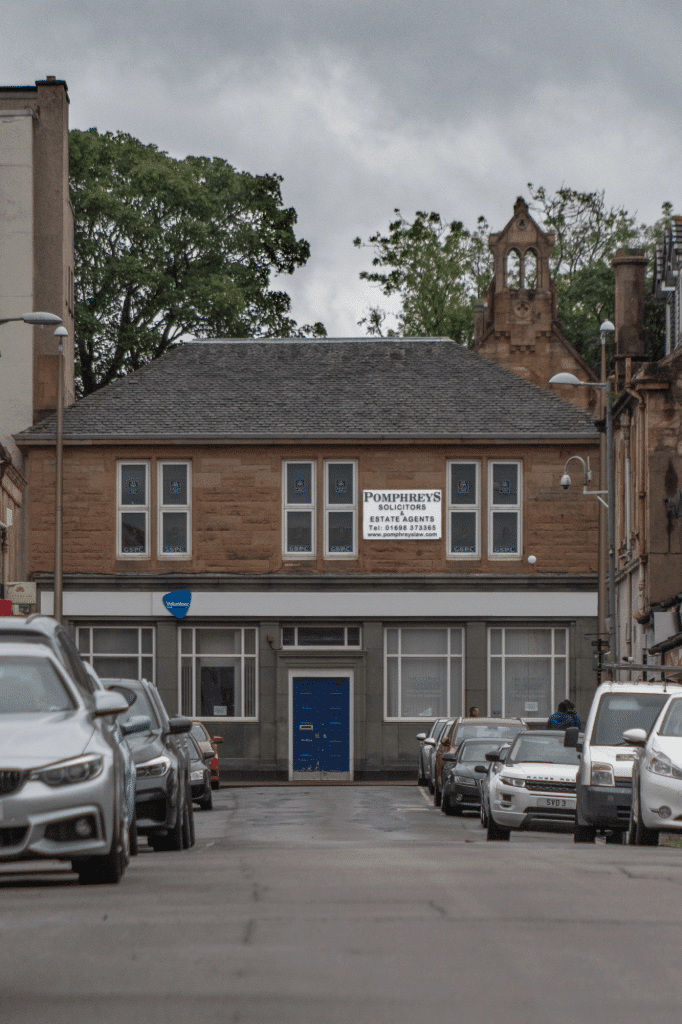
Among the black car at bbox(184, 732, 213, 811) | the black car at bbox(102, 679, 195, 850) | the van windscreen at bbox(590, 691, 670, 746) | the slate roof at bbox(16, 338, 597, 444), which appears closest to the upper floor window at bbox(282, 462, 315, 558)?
the slate roof at bbox(16, 338, 597, 444)

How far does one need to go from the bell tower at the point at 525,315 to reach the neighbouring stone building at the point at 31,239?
1667 centimetres

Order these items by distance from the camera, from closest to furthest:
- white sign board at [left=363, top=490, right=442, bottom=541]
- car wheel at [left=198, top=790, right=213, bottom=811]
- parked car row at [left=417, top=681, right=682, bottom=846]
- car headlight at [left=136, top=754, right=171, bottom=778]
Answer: parked car row at [left=417, top=681, right=682, bottom=846] < car headlight at [left=136, top=754, right=171, bottom=778] < car wheel at [left=198, top=790, right=213, bottom=811] < white sign board at [left=363, top=490, right=442, bottom=541]

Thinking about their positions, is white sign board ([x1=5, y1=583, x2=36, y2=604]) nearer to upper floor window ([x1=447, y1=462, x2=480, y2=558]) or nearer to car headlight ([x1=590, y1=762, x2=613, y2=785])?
car headlight ([x1=590, y1=762, x2=613, y2=785])

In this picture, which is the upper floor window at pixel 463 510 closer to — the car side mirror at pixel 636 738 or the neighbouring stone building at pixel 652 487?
the neighbouring stone building at pixel 652 487

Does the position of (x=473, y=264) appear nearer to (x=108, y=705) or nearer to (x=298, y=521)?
(x=298, y=521)

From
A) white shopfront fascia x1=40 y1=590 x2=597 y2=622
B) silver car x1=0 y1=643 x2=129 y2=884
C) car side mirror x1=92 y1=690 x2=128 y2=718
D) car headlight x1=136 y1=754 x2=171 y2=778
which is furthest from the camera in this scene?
white shopfront fascia x1=40 y1=590 x2=597 y2=622

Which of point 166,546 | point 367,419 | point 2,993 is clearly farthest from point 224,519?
point 2,993

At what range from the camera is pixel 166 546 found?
46000 mm

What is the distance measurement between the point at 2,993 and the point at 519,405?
134 ft

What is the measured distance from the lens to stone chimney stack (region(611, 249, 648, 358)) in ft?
151

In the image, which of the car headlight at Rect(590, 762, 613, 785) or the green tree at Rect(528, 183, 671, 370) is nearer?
the car headlight at Rect(590, 762, 613, 785)

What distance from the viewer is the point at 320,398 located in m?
47.8

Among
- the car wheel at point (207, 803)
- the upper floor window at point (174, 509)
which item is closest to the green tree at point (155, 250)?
the upper floor window at point (174, 509)

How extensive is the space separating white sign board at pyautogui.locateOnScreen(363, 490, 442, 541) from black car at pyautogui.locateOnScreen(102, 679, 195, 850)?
27.5 meters
